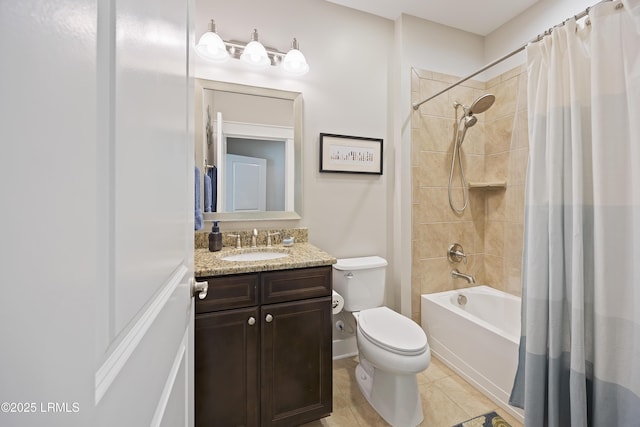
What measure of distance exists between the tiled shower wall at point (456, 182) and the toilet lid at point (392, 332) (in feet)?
1.89

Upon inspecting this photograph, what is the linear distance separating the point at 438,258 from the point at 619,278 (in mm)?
1289

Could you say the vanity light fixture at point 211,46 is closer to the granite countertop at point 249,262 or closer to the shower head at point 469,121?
the granite countertop at point 249,262

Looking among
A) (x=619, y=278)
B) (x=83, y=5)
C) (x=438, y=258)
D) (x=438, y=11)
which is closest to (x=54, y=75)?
(x=83, y=5)

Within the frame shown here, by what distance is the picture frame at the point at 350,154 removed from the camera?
1938 millimetres

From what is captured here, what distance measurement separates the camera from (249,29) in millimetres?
1752

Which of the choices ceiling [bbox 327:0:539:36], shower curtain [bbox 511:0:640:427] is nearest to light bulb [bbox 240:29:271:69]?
ceiling [bbox 327:0:539:36]

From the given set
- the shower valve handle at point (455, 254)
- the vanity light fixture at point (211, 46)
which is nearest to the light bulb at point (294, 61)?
the vanity light fixture at point (211, 46)

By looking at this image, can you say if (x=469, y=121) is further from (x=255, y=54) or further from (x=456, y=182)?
(x=255, y=54)

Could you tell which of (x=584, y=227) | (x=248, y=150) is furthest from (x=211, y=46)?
(x=584, y=227)

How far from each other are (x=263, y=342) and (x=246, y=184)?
101 centimetres

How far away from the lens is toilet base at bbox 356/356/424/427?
1421mm

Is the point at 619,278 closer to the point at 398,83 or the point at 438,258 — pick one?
the point at 438,258

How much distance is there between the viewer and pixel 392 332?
1.52m

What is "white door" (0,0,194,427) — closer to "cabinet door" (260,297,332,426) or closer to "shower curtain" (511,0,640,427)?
"cabinet door" (260,297,332,426)
